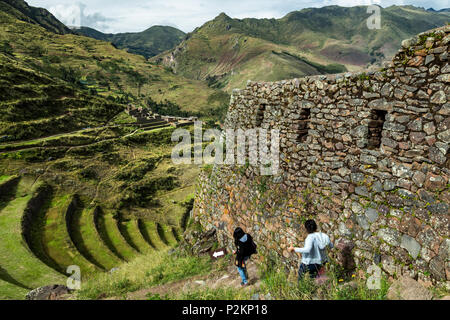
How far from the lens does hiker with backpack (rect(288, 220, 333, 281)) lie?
14.1 feet

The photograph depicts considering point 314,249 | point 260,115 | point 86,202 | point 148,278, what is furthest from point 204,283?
point 86,202

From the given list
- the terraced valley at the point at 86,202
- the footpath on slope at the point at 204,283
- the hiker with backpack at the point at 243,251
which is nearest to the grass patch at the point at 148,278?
the footpath on slope at the point at 204,283

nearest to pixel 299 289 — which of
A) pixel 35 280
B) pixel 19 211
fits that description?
pixel 35 280

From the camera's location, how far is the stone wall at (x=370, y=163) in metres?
3.50

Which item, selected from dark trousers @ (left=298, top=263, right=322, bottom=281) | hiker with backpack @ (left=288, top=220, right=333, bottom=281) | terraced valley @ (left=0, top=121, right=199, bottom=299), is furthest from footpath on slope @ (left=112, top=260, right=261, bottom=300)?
terraced valley @ (left=0, top=121, right=199, bottom=299)

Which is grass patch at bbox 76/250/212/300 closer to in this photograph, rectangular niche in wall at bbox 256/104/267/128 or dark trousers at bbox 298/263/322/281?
dark trousers at bbox 298/263/322/281

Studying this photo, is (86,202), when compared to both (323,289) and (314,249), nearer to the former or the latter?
(314,249)

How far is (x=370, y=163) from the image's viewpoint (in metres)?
4.30

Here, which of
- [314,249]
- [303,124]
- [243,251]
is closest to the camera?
[314,249]

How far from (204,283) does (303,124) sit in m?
4.04

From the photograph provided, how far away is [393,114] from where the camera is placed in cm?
395

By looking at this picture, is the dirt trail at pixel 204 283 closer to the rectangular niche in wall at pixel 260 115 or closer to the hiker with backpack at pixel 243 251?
the hiker with backpack at pixel 243 251

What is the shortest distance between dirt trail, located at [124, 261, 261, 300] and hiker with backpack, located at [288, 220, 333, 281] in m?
1.28

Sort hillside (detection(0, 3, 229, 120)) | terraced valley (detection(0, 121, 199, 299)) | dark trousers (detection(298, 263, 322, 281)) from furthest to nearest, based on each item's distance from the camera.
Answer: hillside (detection(0, 3, 229, 120)) < terraced valley (detection(0, 121, 199, 299)) < dark trousers (detection(298, 263, 322, 281))
